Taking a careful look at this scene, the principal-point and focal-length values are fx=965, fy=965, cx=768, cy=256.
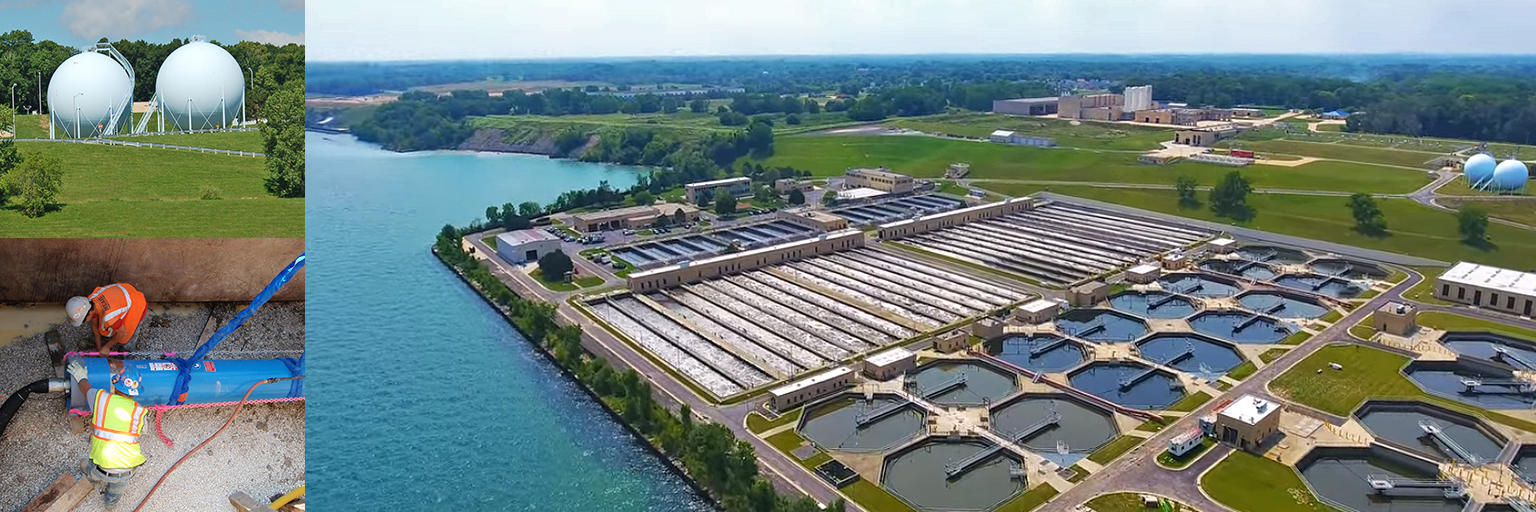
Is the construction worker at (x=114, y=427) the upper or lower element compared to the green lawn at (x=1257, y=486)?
upper

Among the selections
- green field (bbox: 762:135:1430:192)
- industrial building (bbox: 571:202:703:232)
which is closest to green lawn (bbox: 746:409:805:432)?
industrial building (bbox: 571:202:703:232)

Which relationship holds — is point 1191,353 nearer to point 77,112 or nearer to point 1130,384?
point 1130,384

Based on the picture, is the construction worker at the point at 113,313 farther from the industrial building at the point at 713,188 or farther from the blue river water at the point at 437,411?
the industrial building at the point at 713,188

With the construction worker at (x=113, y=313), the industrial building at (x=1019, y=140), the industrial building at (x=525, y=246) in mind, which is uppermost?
the industrial building at (x=1019, y=140)

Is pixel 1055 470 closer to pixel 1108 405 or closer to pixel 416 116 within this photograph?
pixel 1108 405

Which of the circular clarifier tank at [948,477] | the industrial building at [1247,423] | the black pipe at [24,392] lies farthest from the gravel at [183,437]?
the industrial building at [1247,423]

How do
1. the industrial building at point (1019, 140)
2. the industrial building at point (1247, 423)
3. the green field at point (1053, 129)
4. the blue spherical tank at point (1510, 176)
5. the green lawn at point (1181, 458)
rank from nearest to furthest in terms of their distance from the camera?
the green lawn at point (1181, 458), the industrial building at point (1247, 423), the blue spherical tank at point (1510, 176), the green field at point (1053, 129), the industrial building at point (1019, 140)
